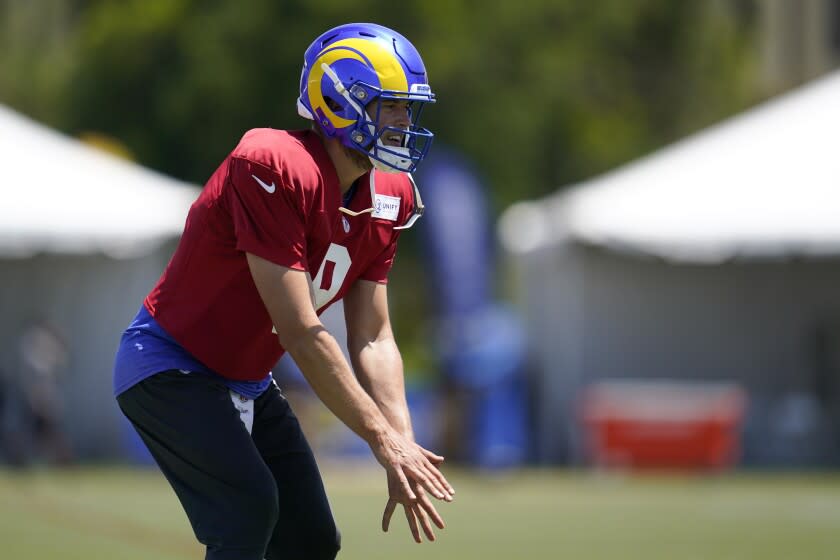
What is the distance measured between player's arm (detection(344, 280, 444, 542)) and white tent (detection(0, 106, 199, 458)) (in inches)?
486

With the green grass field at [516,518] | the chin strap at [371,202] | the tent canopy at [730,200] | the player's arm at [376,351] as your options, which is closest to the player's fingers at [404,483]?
the player's arm at [376,351]

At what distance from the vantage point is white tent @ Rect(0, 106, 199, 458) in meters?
17.2

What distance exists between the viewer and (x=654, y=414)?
16.2 m

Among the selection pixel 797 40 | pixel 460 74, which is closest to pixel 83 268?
pixel 460 74

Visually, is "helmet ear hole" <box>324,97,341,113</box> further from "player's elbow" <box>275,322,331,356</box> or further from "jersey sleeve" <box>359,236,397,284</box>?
"player's elbow" <box>275,322,331,356</box>

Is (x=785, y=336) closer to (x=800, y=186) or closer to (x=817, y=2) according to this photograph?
(x=800, y=186)

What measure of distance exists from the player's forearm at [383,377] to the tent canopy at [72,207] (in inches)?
485

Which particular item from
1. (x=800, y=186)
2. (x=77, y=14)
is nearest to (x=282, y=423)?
(x=800, y=186)

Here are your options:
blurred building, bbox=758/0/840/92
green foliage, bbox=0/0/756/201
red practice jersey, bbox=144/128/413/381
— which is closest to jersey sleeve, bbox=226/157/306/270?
red practice jersey, bbox=144/128/413/381

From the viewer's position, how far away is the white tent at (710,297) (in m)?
17.3

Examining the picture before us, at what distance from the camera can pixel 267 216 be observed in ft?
14.0

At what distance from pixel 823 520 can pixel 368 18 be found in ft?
70.9

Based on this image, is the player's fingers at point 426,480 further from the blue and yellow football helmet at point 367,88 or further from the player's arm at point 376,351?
the blue and yellow football helmet at point 367,88

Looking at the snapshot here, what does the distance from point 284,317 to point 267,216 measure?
0.30 metres
